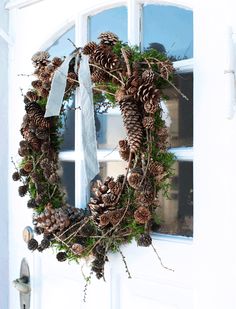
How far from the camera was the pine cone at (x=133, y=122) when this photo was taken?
1.00 meters

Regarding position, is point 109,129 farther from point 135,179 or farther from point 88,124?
point 135,179

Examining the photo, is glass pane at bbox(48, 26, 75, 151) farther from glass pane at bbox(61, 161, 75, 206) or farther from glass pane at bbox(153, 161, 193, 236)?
glass pane at bbox(153, 161, 193, 236)

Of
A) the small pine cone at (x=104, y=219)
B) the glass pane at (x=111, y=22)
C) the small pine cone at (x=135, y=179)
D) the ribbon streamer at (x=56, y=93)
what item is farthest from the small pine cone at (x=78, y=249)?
the glass pane at (x=111, y=22)

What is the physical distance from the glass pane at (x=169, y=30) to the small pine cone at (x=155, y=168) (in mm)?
275

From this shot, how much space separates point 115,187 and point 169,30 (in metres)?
0.42

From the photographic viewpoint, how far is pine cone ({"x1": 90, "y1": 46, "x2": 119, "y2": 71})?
1.04 meters

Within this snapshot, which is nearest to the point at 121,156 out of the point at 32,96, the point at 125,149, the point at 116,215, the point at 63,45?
the point at 125,149

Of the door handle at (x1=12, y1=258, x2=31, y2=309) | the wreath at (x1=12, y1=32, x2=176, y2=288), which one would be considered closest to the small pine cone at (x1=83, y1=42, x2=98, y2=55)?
the wreath at (x1=12, y1=32, x2=176, y2=288)

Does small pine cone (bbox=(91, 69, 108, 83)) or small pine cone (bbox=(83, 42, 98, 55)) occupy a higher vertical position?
small pine cone (bbox=(83, 42, 98, 55))

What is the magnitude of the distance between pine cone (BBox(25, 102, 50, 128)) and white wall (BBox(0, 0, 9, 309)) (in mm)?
256

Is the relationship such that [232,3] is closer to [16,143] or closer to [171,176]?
[171,176]

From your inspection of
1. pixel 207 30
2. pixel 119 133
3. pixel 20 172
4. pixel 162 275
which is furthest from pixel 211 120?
pixel 20 172

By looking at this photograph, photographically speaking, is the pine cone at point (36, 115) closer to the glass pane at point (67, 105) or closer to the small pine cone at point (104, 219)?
the glass pane at point (67, 105)

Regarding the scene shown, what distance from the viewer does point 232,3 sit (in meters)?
0.90
